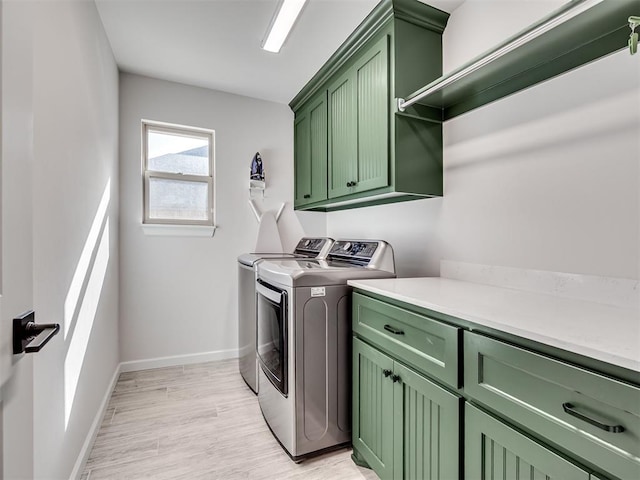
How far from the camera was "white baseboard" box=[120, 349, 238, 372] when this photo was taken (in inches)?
110

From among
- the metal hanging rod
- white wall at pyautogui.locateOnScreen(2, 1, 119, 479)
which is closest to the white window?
white wall at pyautogui.locateOnScreen(2, 1, 119, 479)

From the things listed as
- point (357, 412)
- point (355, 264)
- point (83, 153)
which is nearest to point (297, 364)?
point (357, 412)

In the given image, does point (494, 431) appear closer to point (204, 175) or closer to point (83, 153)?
point (83, 153)

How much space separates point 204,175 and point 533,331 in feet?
9.81

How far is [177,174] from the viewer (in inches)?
118

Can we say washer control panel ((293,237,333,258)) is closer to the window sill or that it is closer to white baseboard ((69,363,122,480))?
the window sill

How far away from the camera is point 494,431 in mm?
922

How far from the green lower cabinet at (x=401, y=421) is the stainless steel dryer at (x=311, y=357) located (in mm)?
112

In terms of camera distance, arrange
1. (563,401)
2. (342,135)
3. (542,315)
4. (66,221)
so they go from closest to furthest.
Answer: (563,401) → (542,315) → (66,221) → (342,135)

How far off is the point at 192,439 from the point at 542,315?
1975 millimetres

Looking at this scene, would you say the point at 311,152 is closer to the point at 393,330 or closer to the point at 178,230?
the point at 178,230

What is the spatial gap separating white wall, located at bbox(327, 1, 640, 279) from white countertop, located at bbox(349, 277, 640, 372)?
0.72 feet

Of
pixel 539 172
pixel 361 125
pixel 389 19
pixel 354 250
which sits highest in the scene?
pixel 389 19

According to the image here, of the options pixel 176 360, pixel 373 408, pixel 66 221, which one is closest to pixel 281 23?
pixel 66 221
